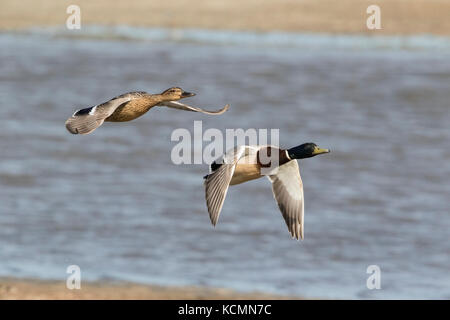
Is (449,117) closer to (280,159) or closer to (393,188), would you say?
(393,188)

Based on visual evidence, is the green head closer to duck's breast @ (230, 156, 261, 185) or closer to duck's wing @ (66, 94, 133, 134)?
duck's breast @ (230, 156, 261, 185)

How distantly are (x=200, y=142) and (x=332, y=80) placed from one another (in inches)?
350

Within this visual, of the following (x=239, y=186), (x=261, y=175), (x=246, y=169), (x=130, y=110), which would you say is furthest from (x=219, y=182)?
(x=239, y=186)

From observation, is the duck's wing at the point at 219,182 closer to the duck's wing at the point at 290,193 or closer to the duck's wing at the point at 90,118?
the duck's wing at the point at 290,193

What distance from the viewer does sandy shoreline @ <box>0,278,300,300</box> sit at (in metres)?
13.8

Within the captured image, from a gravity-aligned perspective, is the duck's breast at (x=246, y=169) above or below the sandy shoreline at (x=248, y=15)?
below

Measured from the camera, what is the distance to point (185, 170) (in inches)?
873

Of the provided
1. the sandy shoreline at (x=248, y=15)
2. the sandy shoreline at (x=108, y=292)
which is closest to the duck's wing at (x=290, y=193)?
the sandy shoreline at (x=108, y=292)

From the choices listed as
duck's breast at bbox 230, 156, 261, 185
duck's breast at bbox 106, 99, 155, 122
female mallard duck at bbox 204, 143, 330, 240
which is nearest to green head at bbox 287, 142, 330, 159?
female mallard duck at bbox 204, 143, 330, 240

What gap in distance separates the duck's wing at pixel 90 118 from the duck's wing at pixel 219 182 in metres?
1.09

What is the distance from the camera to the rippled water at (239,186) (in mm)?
16266

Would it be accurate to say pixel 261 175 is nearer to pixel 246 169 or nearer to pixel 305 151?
pixel 246 169

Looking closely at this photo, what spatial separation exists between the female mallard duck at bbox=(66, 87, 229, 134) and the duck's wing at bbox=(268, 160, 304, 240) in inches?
72.5

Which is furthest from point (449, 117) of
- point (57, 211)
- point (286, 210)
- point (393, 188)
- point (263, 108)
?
point (286, 210)
